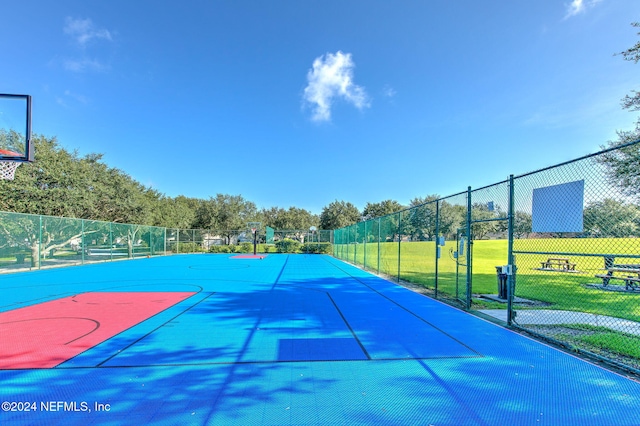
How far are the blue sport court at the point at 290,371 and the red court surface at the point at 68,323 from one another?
3 centimetres

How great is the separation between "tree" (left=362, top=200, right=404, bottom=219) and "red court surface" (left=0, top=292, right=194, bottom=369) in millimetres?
43570

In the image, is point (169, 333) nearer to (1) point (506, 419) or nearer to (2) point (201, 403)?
(2) point (201, 403)

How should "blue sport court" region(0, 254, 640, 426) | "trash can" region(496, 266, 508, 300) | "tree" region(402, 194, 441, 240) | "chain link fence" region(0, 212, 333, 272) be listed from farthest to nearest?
"chain link fence" region(0, 212, 333, 272), "tree" region(402, 194, 441, 240), "trash can" region(496, 266, 508, 300), "blue sport court" region(0, 254, 640, 426)

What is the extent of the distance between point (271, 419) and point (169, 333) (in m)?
2.71

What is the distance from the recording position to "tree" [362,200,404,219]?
1924 inches

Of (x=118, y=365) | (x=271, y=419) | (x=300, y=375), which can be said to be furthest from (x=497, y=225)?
(x=118, y=365)

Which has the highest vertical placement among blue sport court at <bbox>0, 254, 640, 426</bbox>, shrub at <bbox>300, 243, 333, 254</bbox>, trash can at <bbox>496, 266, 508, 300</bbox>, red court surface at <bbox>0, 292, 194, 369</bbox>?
trash can at <bbox>496, 266, 508, 300</bbox>

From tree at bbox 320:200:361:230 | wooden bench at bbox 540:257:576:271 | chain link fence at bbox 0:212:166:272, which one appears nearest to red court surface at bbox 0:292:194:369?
chain link fence at bbox 0:212:166:272

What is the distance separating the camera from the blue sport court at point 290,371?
2.41 m

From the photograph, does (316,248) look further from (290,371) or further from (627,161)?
(290,371)

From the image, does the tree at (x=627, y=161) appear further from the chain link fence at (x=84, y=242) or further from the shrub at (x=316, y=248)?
the shrub at (x=316, y=248)

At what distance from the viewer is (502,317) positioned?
5.29 m

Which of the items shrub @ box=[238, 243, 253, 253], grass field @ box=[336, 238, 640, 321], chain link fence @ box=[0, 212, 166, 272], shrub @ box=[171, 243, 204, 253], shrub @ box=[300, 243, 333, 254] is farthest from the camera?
shrub @ box=[238, 243, 253, 253]

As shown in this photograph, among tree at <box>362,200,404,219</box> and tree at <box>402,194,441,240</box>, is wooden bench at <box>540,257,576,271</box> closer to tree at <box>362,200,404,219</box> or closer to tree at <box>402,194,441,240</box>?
tree at <box>402,194,441,240</box>
